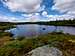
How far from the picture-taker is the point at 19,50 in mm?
13898

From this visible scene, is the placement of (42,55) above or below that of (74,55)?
above

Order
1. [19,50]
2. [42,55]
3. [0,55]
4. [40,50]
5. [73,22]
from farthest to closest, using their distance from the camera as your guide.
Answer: [73,22] → [19,50] → [0,55] → [40,50] → [42,55]

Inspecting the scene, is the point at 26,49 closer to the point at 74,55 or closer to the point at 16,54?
the point at 16,54

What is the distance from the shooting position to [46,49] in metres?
12.0

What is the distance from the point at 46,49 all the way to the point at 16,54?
11.4ft

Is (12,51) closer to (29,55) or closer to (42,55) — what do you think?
(29,55)

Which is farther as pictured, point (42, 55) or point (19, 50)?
point (19, 50)

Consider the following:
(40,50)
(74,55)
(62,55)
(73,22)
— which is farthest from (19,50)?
(73,22)

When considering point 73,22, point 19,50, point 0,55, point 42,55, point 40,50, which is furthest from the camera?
point 73,22

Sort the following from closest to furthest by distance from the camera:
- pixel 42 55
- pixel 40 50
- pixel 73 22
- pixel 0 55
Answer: pixel 42 55 → pixel 40 50 → pixel 0 55 → pixel 73 22

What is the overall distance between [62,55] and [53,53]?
3.35 feet

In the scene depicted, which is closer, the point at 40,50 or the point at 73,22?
the point at 40,50

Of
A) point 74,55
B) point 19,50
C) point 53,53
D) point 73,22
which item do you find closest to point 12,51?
point 19,50

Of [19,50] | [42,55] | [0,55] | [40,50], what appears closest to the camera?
[42,55]
